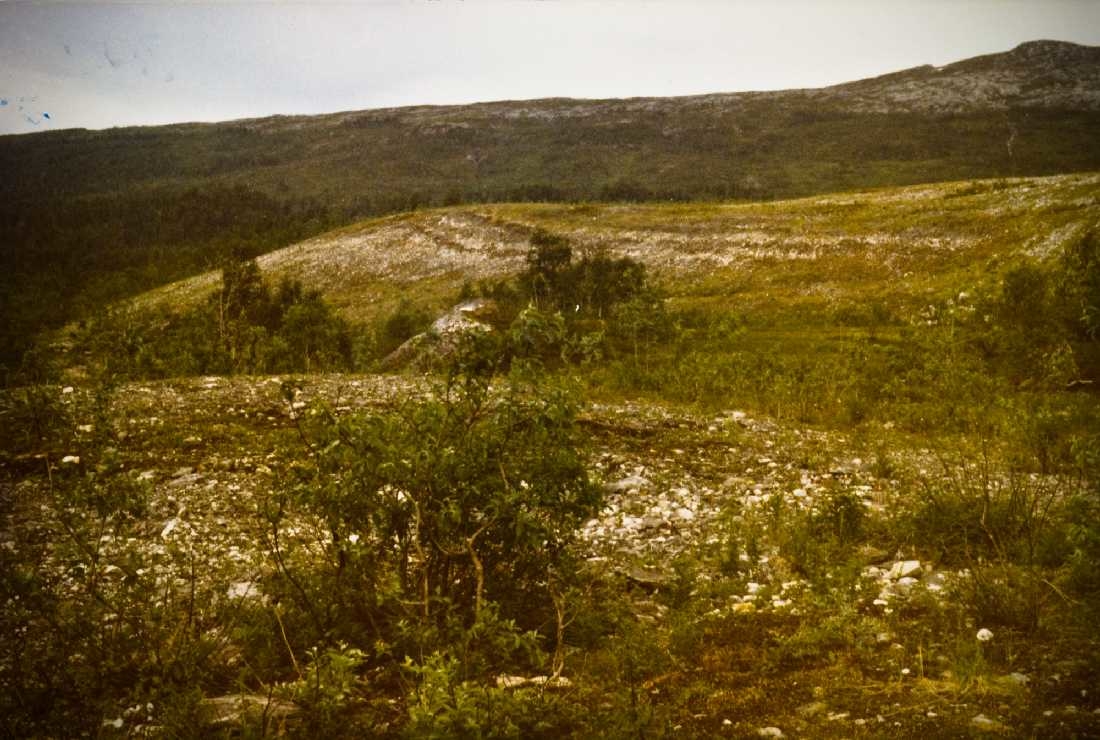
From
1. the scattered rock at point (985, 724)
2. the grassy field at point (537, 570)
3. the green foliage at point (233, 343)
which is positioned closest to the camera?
the scattered rock at point (985, 724)

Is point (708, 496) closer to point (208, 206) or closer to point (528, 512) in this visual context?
point (528, 512)

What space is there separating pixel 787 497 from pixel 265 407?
11.0 meters

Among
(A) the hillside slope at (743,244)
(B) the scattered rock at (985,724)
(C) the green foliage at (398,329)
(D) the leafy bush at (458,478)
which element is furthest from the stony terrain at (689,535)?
(A) the hillside slope at (743,244)

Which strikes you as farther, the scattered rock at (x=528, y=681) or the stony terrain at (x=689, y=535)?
the scattered rock at (x=528, y=681)

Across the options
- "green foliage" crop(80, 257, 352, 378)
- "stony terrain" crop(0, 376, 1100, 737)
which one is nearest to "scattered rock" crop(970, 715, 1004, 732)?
"stony terrain" crop(0, 376, 1100, 737)

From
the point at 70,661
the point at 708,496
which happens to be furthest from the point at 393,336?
the point at 70,661

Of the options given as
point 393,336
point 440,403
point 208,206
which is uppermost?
point 208,206

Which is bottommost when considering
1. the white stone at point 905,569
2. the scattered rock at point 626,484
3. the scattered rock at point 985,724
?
the scattered rock at point 626,484

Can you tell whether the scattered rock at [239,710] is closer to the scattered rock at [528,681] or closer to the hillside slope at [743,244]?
the scattered rock at [528,681]

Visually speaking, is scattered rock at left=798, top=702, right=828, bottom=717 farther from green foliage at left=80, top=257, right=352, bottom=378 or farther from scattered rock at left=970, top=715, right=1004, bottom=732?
green foliage at left=80, top=257, right=352, bottom=378

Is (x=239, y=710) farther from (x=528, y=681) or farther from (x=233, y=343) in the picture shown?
(x=233, y=343)

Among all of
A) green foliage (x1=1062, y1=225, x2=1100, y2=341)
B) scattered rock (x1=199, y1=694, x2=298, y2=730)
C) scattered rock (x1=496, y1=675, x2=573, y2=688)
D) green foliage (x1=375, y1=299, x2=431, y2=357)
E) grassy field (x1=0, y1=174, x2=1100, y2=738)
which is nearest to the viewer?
scattered rock (x1=199, y1=694, x2=298, y2=730)

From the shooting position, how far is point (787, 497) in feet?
33.5

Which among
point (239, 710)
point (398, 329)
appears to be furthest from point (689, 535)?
point (398, 329)
